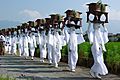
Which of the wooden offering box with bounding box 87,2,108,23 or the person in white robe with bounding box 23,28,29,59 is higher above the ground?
the wooden offering box with bounding box 87,2,108,23

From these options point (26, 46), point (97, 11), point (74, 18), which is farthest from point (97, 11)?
point (26, 46)

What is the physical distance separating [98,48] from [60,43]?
708 cm

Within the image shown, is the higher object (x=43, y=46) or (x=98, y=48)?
(x=98, y=48)

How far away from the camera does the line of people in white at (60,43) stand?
16.5 meters

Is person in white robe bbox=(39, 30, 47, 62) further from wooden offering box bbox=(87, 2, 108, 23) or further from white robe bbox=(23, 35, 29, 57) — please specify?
wooden offering box bbox=(87, 2, 108, 23)

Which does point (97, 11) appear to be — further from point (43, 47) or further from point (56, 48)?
point (43, 47)

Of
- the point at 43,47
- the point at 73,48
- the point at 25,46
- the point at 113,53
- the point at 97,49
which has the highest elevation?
the point at 97,49

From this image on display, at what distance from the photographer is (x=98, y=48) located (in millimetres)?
Answer: 16594

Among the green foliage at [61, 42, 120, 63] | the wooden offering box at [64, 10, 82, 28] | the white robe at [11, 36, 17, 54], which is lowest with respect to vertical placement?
the white robe at [11, 36, 17, 54]

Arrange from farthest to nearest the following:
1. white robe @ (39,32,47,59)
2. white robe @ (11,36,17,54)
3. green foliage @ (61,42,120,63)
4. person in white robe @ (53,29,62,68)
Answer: white robe @ (11,36,17,54)
white robe @ (39,32,47,59)
person in white robe @ (53,29,62,68)
green foliage @ (61,42,120,63)

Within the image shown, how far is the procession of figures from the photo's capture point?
54.7 feet

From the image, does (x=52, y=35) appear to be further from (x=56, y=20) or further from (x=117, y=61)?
(x=117, y=61)

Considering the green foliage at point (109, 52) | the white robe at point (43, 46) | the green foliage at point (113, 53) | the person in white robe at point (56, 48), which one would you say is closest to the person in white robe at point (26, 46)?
the white robe at point (43, 46)

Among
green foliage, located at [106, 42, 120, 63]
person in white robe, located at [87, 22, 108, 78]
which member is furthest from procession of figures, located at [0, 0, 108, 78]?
green foliage, located at [106, 42, 120, 63]
